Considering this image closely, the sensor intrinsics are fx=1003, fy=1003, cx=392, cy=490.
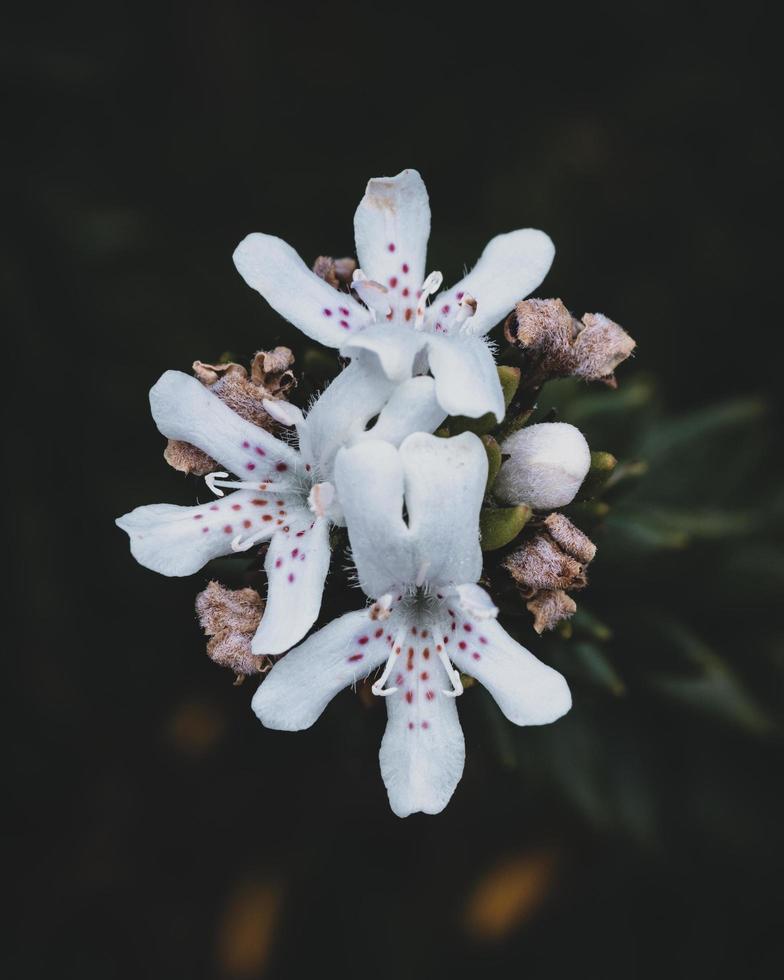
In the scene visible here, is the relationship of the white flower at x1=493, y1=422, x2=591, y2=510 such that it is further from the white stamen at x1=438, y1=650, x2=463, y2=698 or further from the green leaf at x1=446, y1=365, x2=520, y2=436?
the white stamen at x1=438, y1=650, x2=463, y2=698

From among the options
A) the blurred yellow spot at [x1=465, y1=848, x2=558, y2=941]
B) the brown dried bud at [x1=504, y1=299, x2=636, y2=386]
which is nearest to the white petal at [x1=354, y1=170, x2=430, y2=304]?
the brown dried bud at [x1=504, y1=299, x2=636, y2=386]

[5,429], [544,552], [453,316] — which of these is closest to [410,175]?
[453,316]

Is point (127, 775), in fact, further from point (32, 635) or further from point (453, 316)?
point (453, 316)

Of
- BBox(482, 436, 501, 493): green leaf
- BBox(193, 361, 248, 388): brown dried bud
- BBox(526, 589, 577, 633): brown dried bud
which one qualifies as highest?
BBox(193, 361, 248, 388): brown dried bud

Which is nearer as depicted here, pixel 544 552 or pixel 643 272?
pixel 544 552

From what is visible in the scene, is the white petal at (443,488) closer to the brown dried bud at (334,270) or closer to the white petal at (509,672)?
the white petal at (509,672)

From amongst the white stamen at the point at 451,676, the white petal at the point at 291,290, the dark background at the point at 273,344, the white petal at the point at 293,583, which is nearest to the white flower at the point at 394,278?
the white petal at the point at 291,290

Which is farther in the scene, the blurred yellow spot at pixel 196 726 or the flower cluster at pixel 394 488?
the blurred yellow spot at pixel 196 726
